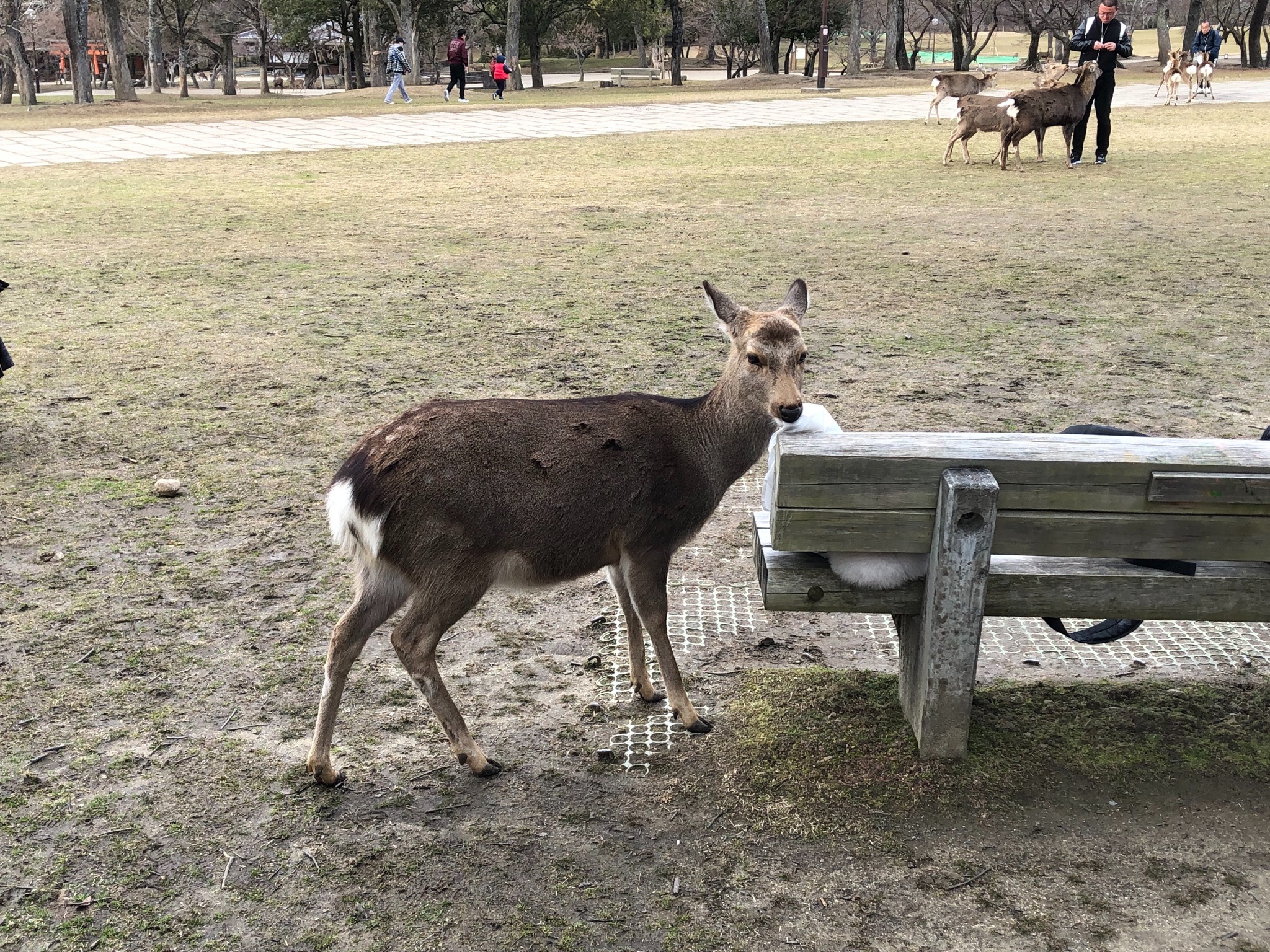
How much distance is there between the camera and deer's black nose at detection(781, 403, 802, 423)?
12.0ft

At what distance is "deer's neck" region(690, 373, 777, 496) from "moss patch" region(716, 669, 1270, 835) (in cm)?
73

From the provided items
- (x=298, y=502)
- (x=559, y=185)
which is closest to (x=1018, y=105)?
(x=559, y=185)

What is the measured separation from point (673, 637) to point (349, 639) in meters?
1.33

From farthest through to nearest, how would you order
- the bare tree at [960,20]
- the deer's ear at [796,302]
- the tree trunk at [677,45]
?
the bare tree at [960,20] < the tree trunk at [677,45] < the deer's ear at [796,302]

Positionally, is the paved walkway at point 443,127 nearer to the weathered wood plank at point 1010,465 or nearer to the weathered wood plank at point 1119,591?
the weathered wood plank at point 1010,465

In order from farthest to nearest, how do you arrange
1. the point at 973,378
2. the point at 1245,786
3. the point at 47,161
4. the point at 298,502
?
the point at 47,161, the point at 973,378, the point at 298,502, the point at 1245,786

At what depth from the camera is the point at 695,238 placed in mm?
11891

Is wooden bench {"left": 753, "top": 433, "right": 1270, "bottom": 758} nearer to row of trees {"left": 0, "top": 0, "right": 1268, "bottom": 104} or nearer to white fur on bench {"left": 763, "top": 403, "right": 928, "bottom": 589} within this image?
white fur on bench {"left": 763, "top": 403, "right": 928, "bottom": 589}

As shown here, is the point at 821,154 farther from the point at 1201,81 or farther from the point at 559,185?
the point at 1201,81

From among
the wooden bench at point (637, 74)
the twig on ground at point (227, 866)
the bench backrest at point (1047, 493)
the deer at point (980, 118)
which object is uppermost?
the wooden bench at point (637, 74)

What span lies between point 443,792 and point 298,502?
2385mm

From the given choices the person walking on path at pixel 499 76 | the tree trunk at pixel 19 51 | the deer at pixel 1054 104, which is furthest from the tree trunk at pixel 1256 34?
the tree trunk at pixel 19 51

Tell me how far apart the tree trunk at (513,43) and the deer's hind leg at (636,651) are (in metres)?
36.3

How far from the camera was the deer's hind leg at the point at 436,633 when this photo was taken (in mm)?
3279
